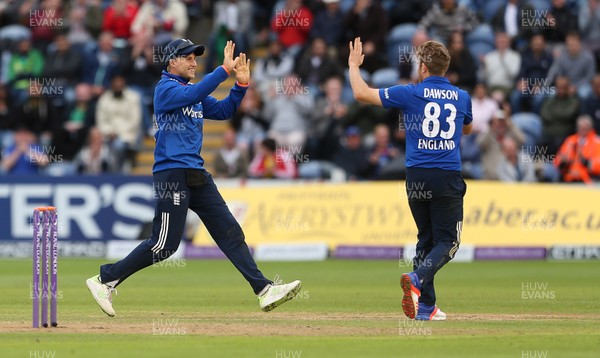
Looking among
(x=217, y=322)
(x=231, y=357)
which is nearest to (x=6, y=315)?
(x=217, y=322)

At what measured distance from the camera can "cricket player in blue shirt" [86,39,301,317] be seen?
42.0 feet

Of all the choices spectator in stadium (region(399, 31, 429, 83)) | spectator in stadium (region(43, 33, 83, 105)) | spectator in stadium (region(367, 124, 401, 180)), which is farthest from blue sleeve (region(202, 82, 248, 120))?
spectator in stadium (region(43, 33, 83, 105))

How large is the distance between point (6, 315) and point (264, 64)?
15.5m

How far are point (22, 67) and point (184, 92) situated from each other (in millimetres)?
17650

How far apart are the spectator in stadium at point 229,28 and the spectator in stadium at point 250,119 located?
134 centimetres

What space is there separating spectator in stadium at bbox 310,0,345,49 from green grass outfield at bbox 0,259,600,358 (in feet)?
28.8

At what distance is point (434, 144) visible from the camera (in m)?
12.9

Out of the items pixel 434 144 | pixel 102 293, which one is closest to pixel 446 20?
pixel 434 144

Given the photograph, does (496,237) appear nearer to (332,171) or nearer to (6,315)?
(332,171)

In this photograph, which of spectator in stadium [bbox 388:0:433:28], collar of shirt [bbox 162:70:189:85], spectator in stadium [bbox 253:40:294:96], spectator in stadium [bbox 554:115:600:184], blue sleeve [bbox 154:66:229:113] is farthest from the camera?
spectator in stadium [bbox 388:0:433:28]

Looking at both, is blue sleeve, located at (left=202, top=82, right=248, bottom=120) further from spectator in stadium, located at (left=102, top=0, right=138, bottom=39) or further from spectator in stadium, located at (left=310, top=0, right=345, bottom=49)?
spectator in stadium, located at (left=102, top=0, right=138, bottom=39)

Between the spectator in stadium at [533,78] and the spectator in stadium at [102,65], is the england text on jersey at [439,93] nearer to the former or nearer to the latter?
the spectator in stadium at [533,78]

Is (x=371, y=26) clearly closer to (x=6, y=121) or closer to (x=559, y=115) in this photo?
(x=559, y=115)

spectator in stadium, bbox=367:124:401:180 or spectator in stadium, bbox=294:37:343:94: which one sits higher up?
spectator in stadium, bbox=294:37:343:94
